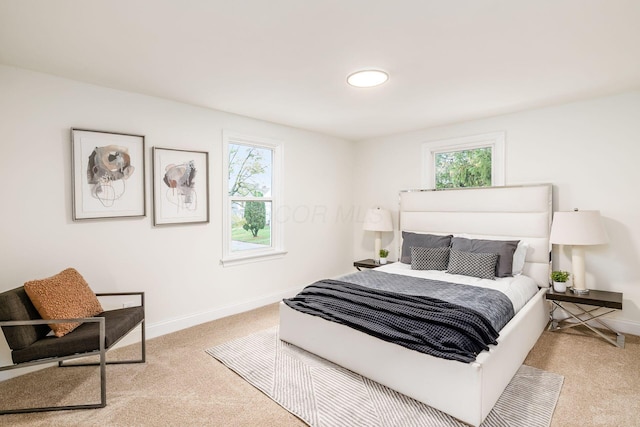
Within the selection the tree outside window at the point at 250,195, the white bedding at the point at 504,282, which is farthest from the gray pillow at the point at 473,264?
the tree outside window at the point at 250,195

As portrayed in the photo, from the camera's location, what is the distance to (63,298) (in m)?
2.39

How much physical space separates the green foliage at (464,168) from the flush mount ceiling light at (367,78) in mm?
2116

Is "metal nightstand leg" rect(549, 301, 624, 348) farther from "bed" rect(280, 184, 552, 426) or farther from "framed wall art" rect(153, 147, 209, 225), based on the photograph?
"framed wall art" rect(153, 147, 209, 225)

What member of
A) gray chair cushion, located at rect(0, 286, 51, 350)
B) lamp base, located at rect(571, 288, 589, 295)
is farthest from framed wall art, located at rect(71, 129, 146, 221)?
lamp base, located at rect(571, 288, 589, 295)

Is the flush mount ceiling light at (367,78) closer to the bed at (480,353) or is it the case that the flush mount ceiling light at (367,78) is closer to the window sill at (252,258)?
the bed at (480,353)

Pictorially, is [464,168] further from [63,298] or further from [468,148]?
[63,298]

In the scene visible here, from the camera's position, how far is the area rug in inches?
79.7

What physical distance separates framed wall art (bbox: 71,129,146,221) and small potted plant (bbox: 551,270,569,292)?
416 cm

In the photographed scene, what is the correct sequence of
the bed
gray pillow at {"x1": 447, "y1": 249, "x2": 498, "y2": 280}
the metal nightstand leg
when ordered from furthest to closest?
gray pillow at {"x1": 447, "y1": 249, "x2": 498, "y2": 280} < the metal nightstand leg < the bed

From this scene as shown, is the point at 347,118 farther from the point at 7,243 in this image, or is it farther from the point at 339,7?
the point at 7,243

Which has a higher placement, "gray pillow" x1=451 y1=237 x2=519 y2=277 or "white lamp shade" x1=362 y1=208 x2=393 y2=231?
"white lamp shade" x1=362 y1=208 x2=393 y2=231

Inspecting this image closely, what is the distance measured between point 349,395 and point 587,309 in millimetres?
2909

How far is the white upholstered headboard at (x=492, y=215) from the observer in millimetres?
3568

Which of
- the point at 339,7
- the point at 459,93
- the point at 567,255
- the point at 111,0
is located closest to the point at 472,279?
the point at 567,255
